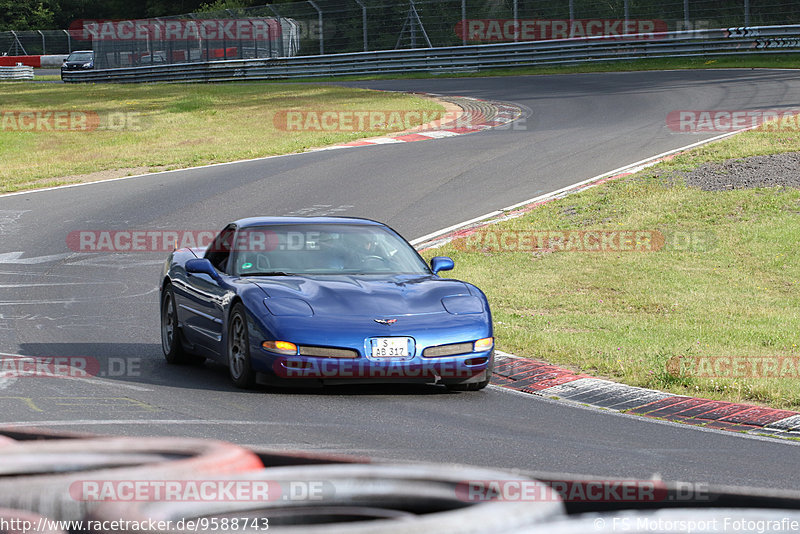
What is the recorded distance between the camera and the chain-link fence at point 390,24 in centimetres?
4016

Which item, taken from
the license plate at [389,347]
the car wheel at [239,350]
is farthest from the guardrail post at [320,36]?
the license plate at [389,347]

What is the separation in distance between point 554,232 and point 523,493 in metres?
13.6

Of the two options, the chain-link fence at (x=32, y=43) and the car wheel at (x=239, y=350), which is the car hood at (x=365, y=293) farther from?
the chain-link fence at (x=32, y=43)

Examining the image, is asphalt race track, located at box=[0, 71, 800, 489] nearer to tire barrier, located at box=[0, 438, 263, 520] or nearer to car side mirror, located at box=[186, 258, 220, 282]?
car side mirror, located at box=[186, 258, 220, 282]

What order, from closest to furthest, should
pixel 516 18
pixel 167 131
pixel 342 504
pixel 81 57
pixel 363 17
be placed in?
pixel 342 504 → pixel 167 131 → pixel 516 18 → pixel 363 17 → pixel 81 57

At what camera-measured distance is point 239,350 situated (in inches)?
340

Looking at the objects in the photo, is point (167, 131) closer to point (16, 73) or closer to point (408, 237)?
point (408, 237)

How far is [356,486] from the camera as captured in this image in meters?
3.39

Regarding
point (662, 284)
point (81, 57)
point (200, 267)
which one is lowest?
point (662, 284)

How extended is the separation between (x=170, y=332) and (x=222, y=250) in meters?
0.89

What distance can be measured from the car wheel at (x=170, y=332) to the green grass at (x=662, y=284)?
115 inches

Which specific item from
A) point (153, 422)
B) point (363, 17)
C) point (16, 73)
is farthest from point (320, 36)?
point (153, 422)

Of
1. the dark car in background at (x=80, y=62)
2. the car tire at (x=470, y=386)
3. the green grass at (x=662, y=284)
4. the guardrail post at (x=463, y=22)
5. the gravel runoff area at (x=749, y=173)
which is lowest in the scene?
the green grass at (x=662, y=284)

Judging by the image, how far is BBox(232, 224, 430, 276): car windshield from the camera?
9445 millimetres
